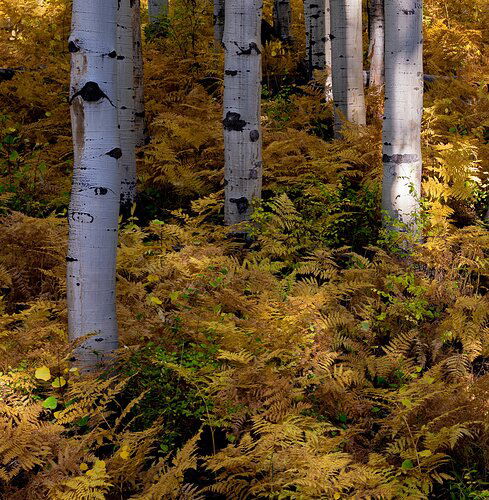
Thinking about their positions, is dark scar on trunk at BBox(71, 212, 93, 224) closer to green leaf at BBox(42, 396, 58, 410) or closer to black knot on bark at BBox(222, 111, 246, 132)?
green leaf at BBox(42, 396, 58, 410)

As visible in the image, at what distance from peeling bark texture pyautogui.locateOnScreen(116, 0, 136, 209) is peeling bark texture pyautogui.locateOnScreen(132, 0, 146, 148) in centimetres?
89

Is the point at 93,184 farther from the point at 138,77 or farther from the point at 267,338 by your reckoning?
the point at 138,77

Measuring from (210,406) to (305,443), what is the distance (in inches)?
25.6

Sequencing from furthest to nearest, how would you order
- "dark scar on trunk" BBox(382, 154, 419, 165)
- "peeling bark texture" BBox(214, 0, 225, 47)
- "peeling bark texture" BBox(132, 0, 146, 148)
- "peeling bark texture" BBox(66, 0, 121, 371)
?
1. "peeling bark texture" BBox(214, 0, 225, 47)
2. "peeling bark texture" BBox(132, 0, 146, 148)
3. "dark scar on trunk" BBox(382, 154, 419, 165)
4. "peeling bark texture" BBox(66, 0, 121, 371)

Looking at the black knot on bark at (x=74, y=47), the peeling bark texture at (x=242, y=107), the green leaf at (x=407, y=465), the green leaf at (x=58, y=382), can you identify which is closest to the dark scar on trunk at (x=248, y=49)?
the peeling bark texture at (x=242, y=107)

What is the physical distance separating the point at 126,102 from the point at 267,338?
4.11 metres

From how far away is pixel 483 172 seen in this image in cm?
684

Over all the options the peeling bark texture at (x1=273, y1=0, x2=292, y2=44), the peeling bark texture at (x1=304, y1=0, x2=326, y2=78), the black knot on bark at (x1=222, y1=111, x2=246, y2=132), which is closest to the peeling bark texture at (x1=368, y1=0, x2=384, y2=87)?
the peeling bark texture at (x1=304, y1=0, x2=326, y2=78)

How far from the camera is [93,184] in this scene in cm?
368

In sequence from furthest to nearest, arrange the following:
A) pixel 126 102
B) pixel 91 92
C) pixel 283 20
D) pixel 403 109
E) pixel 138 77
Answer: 1. pixel 283 20
2. pixel 138 77
3. pixel 126 102
4. pixel 403 109
5. pixel 91 92

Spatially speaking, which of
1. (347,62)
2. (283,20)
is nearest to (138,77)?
(347,62)

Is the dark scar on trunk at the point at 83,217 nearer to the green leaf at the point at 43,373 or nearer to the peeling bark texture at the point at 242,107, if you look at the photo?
the green leaf at the point at 43,373

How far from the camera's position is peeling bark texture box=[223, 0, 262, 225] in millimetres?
5867

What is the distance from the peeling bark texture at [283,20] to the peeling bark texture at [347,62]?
4410 millimetres
